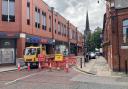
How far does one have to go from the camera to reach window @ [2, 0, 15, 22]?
39906 millimetres

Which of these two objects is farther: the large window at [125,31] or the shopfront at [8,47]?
the shopfront at [8,47]

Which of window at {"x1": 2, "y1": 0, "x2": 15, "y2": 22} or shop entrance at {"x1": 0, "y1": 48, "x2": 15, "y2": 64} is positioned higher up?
window at {"x1": 2, "y1": 0, "x2": 15, "y2": 22}

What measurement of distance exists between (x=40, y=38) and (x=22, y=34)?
955 centimetres

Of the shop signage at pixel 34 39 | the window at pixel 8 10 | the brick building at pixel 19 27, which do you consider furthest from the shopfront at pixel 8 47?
the shop signage at pixel 34 39

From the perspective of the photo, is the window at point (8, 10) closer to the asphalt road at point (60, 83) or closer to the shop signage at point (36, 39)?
the shop signage at point (36, 39)

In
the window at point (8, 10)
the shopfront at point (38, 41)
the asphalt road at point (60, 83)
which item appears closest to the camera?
the asphalt road at point (60, 83)

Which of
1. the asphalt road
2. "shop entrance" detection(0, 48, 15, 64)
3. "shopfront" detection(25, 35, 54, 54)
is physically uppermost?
"shopfront" detection(25, 35, 54, 54)

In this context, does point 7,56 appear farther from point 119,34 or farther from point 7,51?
point 119,34

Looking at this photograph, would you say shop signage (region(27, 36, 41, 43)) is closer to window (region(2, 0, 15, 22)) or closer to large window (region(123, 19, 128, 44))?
window (region(2, 0, 15, 22))

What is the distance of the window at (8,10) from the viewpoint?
1571 inches

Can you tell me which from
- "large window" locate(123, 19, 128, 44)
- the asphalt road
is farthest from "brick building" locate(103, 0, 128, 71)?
the asphalt road

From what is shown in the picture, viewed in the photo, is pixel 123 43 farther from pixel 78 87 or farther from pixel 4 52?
pixel 4 52

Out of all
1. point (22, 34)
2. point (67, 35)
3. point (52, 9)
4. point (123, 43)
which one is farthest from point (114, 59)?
point (67, 35)

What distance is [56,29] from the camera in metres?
66.2
